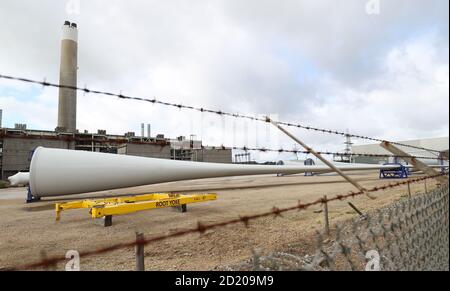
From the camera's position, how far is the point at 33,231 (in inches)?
215

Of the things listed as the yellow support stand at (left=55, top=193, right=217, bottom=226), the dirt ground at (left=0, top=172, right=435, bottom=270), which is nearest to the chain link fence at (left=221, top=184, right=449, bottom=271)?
the dirt ground at (left=0, top=172, right=435, bottom=270)

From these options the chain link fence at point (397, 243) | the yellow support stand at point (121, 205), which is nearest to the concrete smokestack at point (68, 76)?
the yellow support stand at point (121, 205)

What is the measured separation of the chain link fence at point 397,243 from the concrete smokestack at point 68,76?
139ft

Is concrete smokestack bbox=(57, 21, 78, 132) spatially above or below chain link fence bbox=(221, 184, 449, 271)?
above

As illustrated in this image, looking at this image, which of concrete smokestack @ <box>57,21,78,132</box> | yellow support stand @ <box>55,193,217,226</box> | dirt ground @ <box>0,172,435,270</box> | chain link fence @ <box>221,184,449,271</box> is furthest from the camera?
concrete smokestack @ <box>57,21,78,132</box>

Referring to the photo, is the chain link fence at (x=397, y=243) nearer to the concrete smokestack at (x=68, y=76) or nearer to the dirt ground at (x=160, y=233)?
the dirt ground at (x=160, y=233)

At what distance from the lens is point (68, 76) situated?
1610 inches

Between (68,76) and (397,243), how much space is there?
47.5 metres

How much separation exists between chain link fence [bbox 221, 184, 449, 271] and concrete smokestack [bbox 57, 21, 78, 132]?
42303 millimetres

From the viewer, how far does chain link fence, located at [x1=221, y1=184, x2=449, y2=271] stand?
6.82 feet

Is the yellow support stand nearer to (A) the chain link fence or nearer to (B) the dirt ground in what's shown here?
(B) the dirt ground

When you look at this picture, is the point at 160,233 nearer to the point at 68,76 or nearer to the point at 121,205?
the point at 121,205

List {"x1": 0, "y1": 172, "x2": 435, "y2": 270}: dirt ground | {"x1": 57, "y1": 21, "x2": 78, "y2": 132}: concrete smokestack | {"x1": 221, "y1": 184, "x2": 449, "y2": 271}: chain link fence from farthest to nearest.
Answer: {"x1": 57, "y1": 21, "x2": 78, "y2": 132}: concrete smokestack
{"x1": 0, "y1": 172, "x2": 435, "y2": 270}: dirt ground
{"x1": 221, "y1": 184, "x2": 449, "y2": 271}: chain link fence
